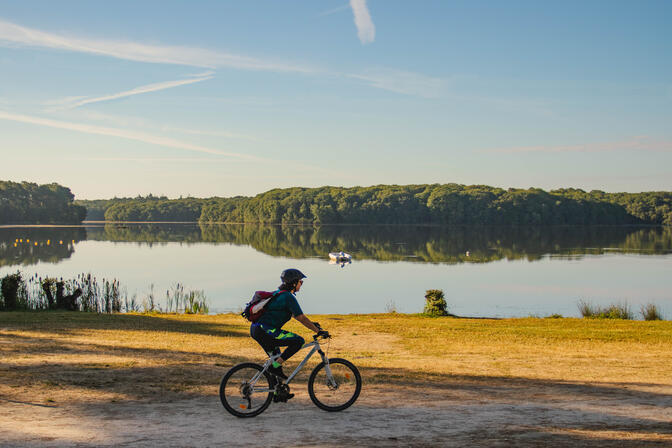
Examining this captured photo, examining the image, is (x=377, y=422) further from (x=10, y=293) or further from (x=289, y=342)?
(x=10, y=293)

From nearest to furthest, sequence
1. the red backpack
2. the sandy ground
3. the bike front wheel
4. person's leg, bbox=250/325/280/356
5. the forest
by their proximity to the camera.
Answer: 1. the sandy ground
2. the red backpack
3. person's leg, bbox=250/325/280/356
4. the bike front wheel
5. the forest

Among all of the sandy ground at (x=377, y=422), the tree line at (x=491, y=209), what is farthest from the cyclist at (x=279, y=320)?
the tree line at (x=491, y=209)

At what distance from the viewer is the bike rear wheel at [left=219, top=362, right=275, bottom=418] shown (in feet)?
25.8

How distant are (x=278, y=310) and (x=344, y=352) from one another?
7.59 metres

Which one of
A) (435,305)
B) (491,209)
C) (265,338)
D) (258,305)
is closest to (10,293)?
(435,305)

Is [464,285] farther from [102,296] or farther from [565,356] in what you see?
[565,356]

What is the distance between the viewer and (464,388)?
1056 cm

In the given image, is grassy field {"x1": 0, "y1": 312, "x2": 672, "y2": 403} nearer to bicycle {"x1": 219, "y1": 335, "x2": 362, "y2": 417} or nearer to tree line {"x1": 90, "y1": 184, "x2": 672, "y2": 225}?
bicycle {"x1": 219, "y1": 335, "x2": 362, "y2": 417}

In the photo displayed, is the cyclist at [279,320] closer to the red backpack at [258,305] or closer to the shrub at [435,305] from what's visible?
the red backpack at [258,305]

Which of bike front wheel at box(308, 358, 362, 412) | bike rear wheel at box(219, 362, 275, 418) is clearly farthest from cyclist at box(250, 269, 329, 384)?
bike front wheel at box(308, 358, 362, 412)

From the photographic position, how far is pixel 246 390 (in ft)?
25.9

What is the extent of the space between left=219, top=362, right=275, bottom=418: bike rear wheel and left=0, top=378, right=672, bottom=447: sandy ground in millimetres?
146

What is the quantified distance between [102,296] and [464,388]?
21.4 metres

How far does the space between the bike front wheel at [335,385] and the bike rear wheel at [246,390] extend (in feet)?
2.10
